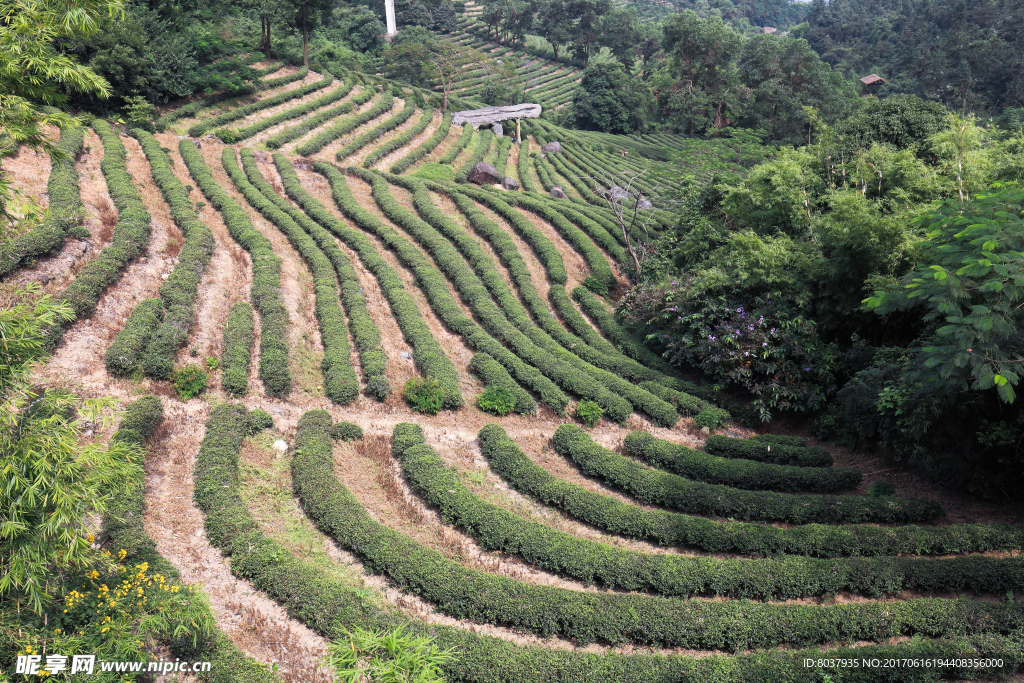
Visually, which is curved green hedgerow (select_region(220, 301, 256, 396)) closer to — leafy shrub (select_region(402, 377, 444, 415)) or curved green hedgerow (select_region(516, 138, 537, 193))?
leafy shrub (select_region(402, 377, 444, 415))

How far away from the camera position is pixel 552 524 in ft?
41.1

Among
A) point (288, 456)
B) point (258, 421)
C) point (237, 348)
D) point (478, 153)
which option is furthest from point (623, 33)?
point (288, 456)

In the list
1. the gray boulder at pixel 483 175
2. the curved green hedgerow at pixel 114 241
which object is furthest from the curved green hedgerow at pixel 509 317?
the curved green hedgerow at pixel 114 241

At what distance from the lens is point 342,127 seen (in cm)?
3594

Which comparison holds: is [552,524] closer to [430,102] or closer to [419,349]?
[419,349]

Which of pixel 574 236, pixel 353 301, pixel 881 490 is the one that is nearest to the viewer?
pixel 881 490

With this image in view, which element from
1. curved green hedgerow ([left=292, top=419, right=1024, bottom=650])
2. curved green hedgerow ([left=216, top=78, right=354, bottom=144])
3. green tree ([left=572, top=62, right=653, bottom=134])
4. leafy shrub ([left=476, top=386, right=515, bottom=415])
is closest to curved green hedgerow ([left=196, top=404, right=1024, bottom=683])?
curved green hedgerow ([left=292, top=419, right=1024, bottom=650])

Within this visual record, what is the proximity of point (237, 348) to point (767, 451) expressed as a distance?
560 inches

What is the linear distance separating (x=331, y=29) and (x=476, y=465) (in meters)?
72.3

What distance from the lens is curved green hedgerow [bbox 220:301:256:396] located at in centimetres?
1504

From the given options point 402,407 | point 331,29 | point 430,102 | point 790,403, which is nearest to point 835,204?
point 790,403

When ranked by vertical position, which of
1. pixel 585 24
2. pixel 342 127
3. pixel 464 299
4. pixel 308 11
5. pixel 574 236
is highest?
pixel 585 24

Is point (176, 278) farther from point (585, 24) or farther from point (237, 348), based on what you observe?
point (585, 24)

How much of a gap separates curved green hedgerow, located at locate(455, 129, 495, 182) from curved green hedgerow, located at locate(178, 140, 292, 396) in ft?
44.6
